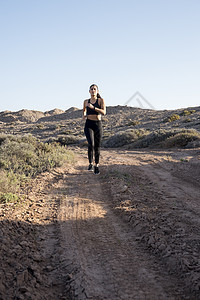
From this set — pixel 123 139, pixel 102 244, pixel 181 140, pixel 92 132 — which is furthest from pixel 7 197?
pixel 123 139

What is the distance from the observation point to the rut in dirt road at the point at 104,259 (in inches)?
90.4

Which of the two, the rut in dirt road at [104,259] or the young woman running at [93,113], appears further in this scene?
the young woman running at [93,113]

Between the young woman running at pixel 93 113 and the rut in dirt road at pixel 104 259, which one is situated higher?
the young woman running at pixel 93 113

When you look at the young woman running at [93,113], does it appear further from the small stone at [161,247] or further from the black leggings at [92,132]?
the small stone at [161,247]

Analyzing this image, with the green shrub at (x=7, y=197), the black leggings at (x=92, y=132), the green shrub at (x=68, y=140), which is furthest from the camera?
the green shrub at (x=68, y=140)

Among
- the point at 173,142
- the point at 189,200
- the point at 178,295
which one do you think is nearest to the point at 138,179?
the point at 189,200

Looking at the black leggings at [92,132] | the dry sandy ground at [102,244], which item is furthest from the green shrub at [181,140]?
the dry sandy ground at [102,244]

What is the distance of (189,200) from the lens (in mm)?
5137

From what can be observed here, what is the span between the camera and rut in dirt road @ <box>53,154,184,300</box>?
2.29 metres

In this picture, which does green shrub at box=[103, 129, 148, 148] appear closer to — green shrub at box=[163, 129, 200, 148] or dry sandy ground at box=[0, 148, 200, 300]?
green shrub at box=[163, 129, 200, 148]

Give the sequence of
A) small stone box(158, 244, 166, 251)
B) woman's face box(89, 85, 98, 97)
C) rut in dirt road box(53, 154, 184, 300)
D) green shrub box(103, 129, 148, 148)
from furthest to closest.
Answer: green shrub box(103, 129, 148, 148)
woman's face box(89, 85, 98, 97)
small stone box(158, 244, 166, 251)
rut in dirt road box(53, 154, 184, 300)

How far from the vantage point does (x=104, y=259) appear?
2.89 m

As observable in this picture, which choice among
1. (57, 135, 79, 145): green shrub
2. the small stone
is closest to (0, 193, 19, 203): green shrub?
the small stone

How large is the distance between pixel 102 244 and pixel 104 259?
1.26ft
